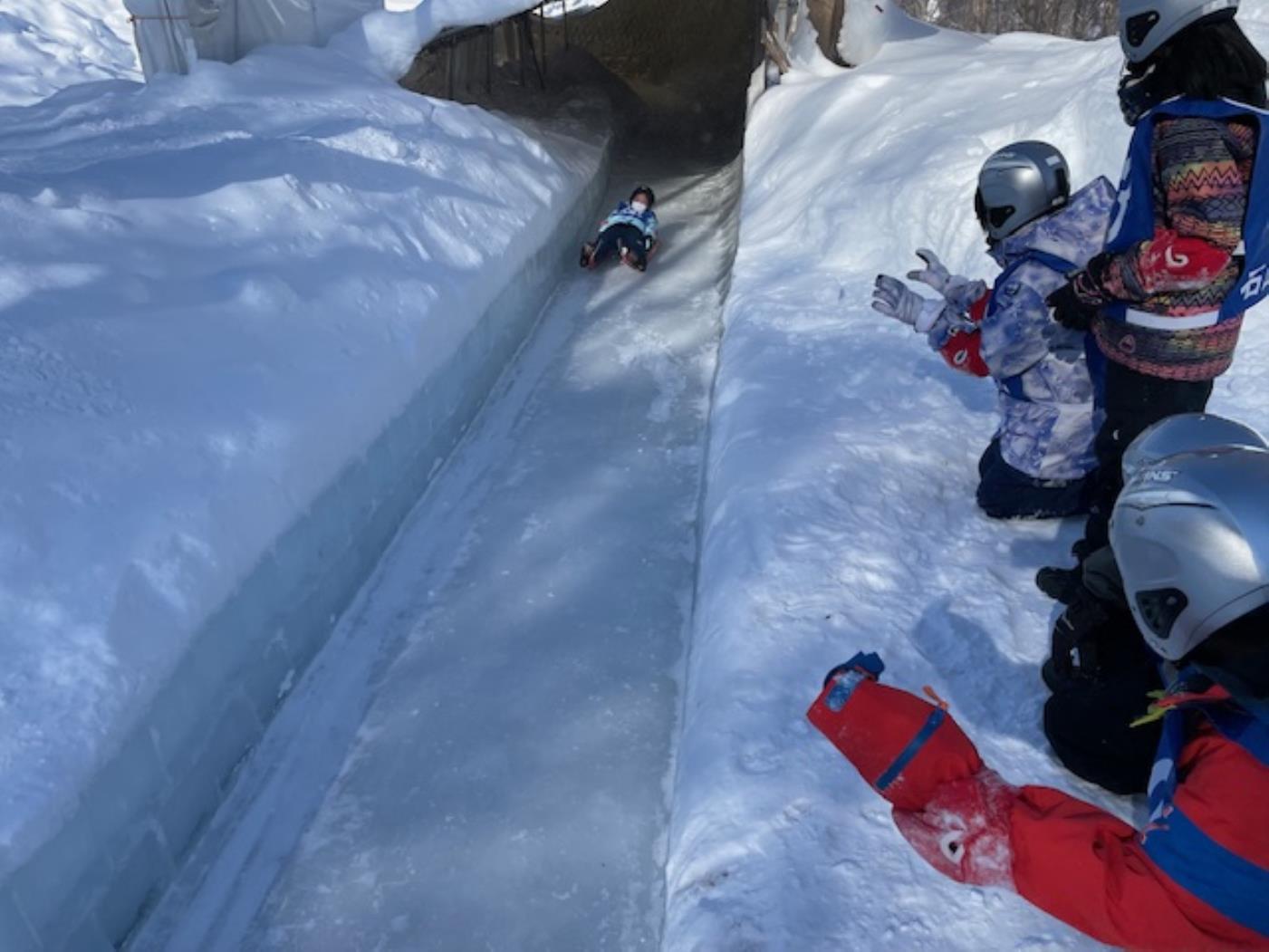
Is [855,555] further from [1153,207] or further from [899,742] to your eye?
[899,742]

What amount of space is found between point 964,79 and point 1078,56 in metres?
0.80

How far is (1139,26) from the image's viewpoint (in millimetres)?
1988

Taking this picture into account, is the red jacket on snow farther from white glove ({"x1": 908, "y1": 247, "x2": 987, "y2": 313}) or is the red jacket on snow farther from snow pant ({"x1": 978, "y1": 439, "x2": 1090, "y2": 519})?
white glove ({"x1": 908, "y1": 247, "x2": 987, "y2": 313})

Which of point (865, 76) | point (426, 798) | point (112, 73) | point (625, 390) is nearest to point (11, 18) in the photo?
point (112, 73)

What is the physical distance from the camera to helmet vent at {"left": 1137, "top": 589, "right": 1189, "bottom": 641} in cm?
110

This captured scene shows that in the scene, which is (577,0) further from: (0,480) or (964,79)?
(0,480)

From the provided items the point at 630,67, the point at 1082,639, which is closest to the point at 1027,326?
the point at 1082,639

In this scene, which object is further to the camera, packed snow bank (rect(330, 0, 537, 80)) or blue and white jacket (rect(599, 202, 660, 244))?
packed snow bank (rect(330, 0, 537, 80))

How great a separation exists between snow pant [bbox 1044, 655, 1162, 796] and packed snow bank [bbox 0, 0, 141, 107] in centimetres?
1266

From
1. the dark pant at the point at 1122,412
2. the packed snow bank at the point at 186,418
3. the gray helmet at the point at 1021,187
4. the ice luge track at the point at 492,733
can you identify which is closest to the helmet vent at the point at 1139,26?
the gray helmet at the point at 1021,187

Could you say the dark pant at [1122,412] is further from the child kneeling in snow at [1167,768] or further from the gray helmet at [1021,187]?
the child kneeling in snow at [1167,768]

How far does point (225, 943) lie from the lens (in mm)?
2152

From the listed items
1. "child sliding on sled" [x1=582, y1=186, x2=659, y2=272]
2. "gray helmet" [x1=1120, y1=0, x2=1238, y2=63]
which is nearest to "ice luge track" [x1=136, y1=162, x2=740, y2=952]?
"gray helmet" [x1=1120, y1=0, x2=1238, y2=63]

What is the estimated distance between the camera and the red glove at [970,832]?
1.24 m
